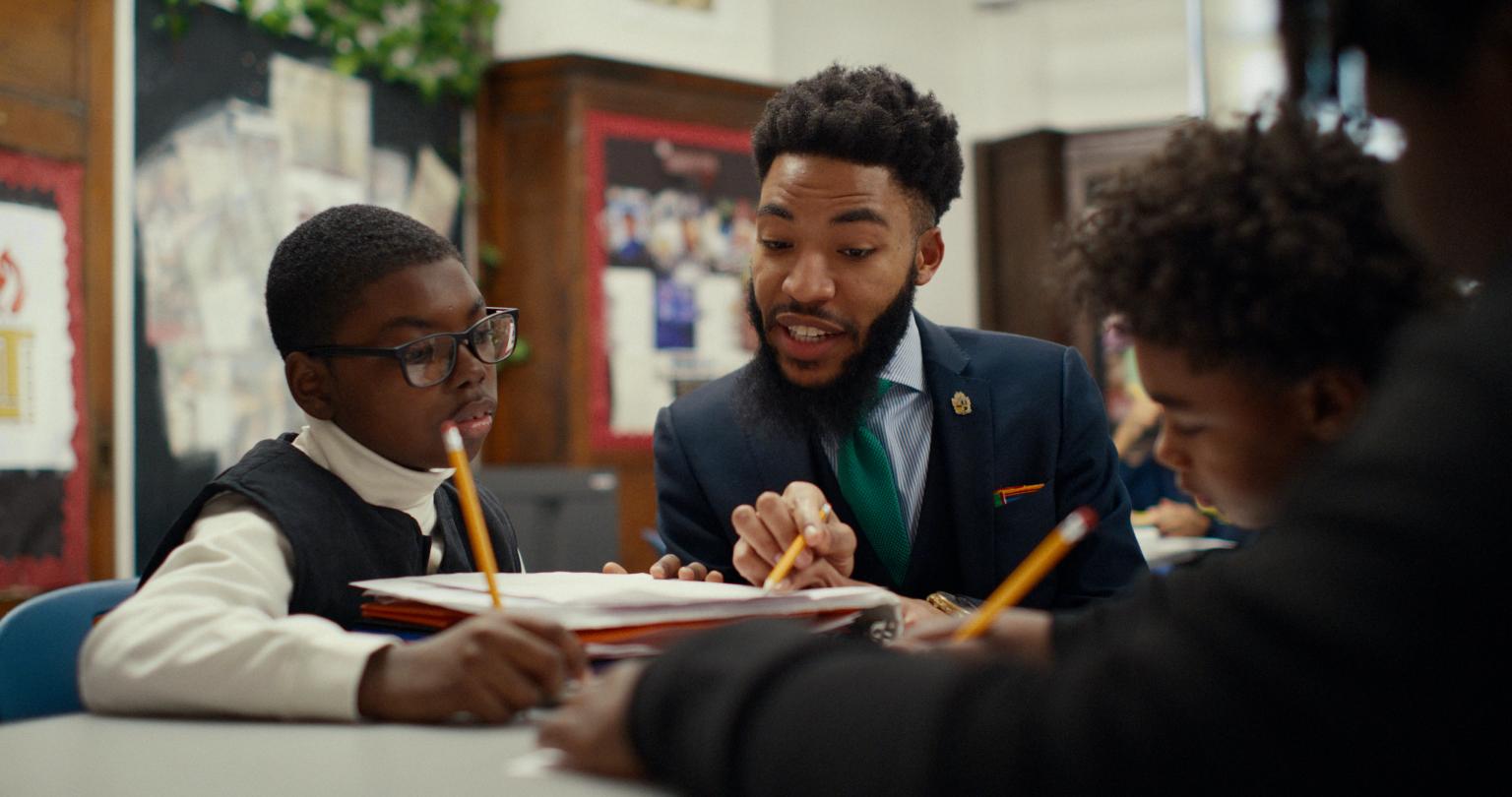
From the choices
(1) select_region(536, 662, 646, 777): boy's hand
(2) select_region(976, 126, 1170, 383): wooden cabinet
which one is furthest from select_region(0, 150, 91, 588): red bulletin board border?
(2) select_region(976, 126, 1170, 383): wooden cabinet

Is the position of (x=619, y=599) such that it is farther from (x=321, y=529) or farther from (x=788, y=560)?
(x=321, y=529)

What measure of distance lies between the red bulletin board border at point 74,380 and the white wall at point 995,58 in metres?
3.48

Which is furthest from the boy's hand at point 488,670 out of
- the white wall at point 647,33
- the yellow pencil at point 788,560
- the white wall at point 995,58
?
the white wall at point 995,58

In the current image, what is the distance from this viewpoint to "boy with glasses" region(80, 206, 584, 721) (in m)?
1.01

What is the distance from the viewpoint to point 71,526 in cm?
379

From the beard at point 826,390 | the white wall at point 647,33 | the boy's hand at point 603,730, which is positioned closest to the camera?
the boy's hand at point 603,730

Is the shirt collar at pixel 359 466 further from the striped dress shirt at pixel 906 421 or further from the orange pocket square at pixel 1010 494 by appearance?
the orange pocket square at pixel 1010 494

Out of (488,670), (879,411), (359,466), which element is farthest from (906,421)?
(488,670)

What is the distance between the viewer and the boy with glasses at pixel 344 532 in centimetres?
101

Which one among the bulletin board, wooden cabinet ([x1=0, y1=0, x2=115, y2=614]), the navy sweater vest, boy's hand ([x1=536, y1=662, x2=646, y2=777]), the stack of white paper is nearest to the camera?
boy's hand ([x1=536, y1=662, x2=646, y2=777])

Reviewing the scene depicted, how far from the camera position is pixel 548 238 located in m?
5.55

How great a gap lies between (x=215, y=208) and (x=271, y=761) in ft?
12.7

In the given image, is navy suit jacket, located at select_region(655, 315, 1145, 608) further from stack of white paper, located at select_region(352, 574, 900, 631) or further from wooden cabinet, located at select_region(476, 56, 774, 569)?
wooden cabinet, located at select_region(476, 56, 774, 569)

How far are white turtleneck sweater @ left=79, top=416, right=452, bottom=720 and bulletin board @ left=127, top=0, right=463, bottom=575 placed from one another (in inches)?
111
